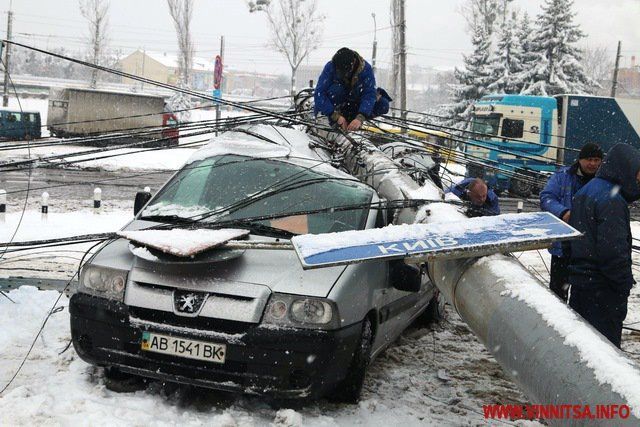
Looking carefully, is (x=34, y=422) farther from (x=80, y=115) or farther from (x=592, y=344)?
(x=80, y=115)

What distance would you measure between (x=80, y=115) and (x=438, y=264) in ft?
95.0

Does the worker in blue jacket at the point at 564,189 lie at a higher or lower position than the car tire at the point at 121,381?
higher

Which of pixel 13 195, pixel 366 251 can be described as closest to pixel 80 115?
pixel 13 195

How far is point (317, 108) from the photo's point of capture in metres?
7.44

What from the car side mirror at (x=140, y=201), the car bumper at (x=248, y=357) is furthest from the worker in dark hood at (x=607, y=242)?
the car side mirror at (x=140, y=201)

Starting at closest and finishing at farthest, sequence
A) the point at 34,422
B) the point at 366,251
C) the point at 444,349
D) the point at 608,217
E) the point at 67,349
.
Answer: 1. the point at 366,251
2. the point at 34,422
3. the point at 608,217
4. the point at 67,349
5. the point at 444,349

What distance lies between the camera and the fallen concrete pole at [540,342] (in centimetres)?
247

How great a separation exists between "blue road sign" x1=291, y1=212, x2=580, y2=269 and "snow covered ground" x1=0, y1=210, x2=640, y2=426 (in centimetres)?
120

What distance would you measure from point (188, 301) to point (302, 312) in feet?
2.32

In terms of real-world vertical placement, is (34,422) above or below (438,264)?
below

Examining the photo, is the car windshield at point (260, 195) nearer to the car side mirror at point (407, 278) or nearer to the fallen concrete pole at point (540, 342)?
the car side mirror at point (407, 278)

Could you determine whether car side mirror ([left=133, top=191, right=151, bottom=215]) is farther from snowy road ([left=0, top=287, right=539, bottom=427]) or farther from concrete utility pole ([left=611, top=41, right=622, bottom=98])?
concrete utility pole ([left=611, top=41, right=622, bottom=98])

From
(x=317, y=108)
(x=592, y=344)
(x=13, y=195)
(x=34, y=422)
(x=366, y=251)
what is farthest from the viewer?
(x=13, y=195)

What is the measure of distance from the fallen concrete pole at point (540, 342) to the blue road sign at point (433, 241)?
0.13m
